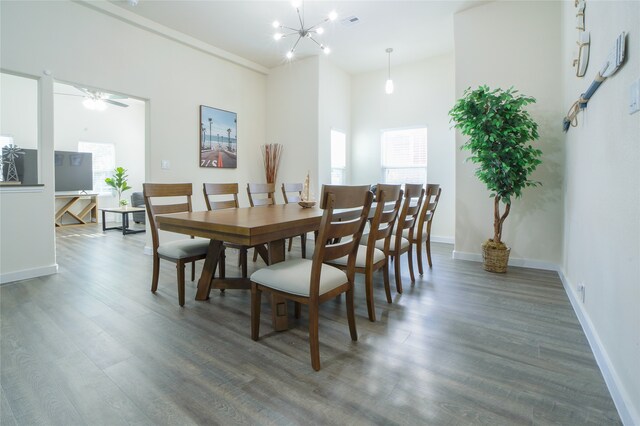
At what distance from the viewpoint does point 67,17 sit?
3.43 metres

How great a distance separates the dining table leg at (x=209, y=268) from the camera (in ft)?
8.00

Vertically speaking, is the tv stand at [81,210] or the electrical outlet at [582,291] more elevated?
the tv stand at [81,210]

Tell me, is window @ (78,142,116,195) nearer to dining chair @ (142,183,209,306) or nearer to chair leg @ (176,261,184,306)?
dining chair @ (142,183,209,306)

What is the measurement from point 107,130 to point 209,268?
24.8 feet

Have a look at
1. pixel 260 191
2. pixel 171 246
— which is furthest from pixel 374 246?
pixel 260 191

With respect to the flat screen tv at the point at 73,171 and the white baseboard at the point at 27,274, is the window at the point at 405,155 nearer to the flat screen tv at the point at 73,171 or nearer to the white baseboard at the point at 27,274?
the white baseboard at the point at 27,274

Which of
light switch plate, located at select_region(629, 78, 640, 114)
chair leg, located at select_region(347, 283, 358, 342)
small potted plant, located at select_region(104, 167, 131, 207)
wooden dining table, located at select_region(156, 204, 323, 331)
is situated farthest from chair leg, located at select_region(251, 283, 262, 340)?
small potted plant, located at select_region(104, 167, 131, 207)

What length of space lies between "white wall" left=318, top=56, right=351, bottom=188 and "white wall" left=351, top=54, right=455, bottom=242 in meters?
0.26

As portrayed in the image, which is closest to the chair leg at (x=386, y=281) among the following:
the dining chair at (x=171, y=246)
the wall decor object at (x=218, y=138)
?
the dining chair at (x=171, y=246)

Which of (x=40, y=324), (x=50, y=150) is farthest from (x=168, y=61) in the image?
(x=40, y=324)

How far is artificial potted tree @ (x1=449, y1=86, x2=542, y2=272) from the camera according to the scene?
316cm

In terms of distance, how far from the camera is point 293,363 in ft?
5.52

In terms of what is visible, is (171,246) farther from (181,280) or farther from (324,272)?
(324,272)

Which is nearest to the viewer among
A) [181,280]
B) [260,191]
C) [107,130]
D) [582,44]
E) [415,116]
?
[582,44]
